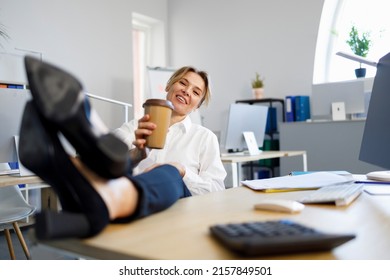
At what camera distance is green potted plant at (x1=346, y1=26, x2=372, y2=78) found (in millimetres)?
4613

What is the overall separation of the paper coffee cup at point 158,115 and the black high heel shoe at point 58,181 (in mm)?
422

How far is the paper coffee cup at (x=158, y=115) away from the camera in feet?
3.21

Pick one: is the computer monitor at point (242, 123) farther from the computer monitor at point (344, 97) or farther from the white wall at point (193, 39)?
the white wall at point (193, 39)

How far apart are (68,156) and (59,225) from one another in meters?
0.10

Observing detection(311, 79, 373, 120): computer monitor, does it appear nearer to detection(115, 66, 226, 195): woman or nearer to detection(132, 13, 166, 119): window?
detection(132, 13, 166, 119): window

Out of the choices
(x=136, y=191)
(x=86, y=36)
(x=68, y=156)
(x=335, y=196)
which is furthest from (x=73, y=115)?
(x=86, y=36)

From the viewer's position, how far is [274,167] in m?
5.08

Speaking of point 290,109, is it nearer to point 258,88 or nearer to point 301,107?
point 301,107
